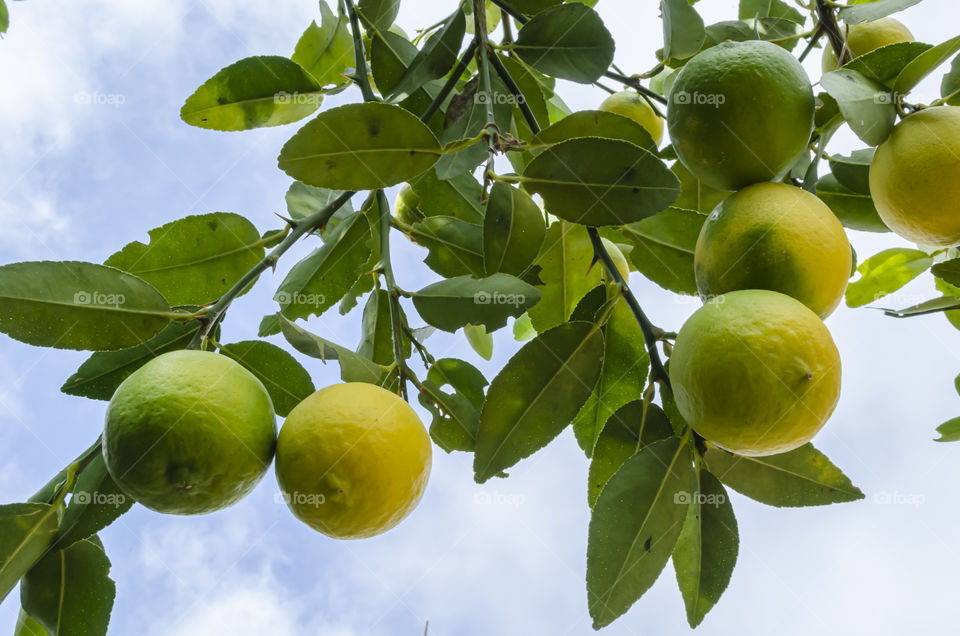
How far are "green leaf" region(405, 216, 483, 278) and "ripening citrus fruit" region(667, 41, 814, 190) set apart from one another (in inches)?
18.4

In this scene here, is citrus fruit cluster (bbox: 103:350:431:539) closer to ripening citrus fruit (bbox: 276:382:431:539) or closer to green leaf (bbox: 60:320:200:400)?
ripening citrus fruit (bbox: 276:382:431:539)

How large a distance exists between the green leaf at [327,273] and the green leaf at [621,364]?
500mm

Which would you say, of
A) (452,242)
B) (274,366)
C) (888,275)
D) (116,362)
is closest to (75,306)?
(116,362)

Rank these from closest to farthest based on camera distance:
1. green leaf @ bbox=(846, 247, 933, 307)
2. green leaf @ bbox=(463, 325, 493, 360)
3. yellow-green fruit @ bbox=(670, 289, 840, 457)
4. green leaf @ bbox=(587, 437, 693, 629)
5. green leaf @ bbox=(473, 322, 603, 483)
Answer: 1. yellow-green fruit @ bbox=(670, 289, 840, 457)
2. green leaf @ bbox=(587, 437, 693, 629)
3. green leaf @ bbox=(473, 322, 603, 483)
4. green leaf @ bbox=(846, 247, 933, 307)
5. green leaf @ bbox=(463, 325, 493, 360)

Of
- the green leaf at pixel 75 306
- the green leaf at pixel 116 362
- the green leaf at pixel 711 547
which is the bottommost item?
the green leaf at pixel 711 547

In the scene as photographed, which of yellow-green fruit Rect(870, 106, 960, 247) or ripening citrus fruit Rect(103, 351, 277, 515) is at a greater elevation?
yellow-green fruit Rect(870, 106, 960, 247)

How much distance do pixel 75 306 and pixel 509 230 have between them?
63 cm

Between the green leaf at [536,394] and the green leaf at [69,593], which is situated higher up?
the green leaf at [536,394]

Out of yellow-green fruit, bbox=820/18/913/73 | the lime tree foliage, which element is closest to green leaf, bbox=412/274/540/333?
the lime tree foliage

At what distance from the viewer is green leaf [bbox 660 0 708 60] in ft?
4.35

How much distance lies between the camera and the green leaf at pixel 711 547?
983 mm

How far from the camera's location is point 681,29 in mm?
1334

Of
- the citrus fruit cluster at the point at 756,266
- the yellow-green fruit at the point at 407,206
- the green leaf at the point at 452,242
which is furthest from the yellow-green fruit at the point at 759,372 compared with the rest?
the yellow-green fruit at the point at 407,206

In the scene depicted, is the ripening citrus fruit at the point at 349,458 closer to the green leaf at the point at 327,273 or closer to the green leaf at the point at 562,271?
the green leaf at the point at 327,273
